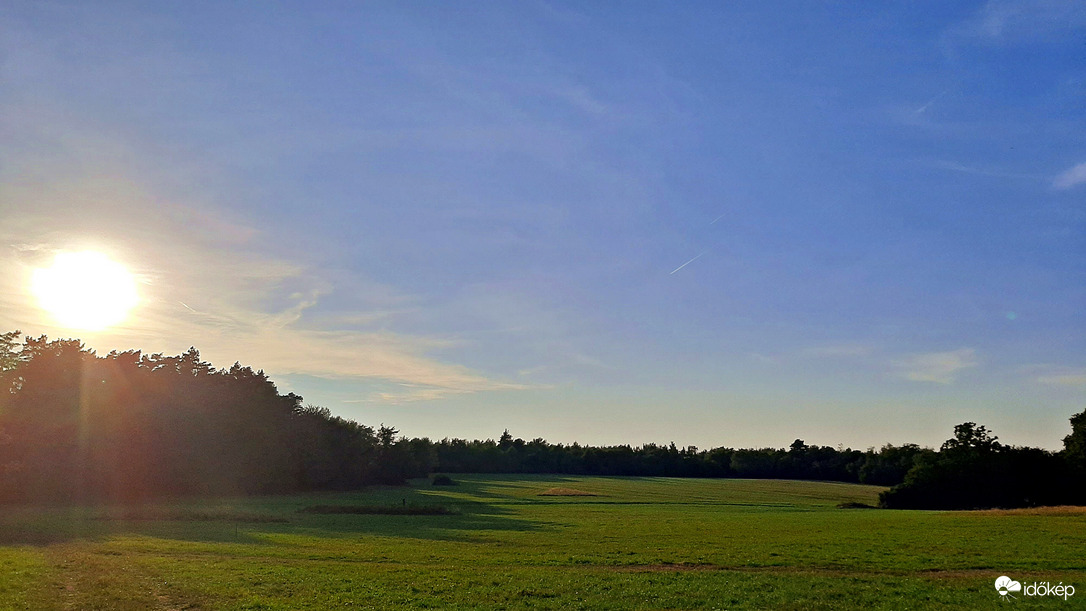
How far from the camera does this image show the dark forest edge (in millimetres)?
75750

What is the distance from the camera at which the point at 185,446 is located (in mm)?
87812

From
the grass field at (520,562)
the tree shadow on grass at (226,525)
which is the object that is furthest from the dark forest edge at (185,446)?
the grass field at (520,562)

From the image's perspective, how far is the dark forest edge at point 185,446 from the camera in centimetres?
7575

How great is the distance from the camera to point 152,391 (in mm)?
93500

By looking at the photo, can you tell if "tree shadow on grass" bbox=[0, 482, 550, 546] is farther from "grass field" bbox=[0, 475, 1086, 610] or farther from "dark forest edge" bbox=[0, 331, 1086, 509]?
"dark forest edge" bbox=[0, 331, 1086, 509]

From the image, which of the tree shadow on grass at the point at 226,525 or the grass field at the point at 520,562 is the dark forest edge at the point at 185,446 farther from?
the grass field at the point at 520,562

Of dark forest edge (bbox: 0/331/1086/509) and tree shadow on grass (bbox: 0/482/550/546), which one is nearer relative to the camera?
tree shadow on grass (bbox: 0/482/550/546)

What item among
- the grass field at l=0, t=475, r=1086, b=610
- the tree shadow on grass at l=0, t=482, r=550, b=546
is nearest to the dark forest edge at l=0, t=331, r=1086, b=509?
the tree shadow on grass at l=0, t=482, r=550, b=546

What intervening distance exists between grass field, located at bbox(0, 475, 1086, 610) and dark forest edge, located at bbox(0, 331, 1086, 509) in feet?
59.8

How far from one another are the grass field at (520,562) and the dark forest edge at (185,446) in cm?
1822

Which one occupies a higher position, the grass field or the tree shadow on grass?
the grass field

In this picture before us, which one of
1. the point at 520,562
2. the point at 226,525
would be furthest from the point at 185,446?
the point at 520,562

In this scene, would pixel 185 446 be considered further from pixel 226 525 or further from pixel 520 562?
pixel 520 562

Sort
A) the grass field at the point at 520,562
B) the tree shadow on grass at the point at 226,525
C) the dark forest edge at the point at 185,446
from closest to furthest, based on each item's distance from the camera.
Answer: the grass field at the point at 520,562 < the tree shadow on grass at the point at 226,525 < the dark forest edge at the point at 185,446
